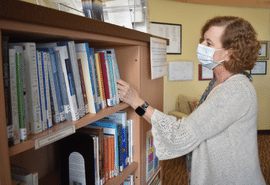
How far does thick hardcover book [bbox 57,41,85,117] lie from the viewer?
0.70 metres

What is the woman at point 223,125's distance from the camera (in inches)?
36.1

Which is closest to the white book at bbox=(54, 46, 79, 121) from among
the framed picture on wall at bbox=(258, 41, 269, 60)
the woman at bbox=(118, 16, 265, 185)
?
the woman at bbox=(118, 16, 265, 185)

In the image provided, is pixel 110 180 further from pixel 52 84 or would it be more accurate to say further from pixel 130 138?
pixel 52 84

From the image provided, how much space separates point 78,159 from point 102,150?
0.12 meters

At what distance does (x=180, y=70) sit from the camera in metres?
3.88

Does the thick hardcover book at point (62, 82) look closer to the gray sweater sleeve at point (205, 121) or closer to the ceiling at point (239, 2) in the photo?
the gray sweater sleeve at point (205, 121)

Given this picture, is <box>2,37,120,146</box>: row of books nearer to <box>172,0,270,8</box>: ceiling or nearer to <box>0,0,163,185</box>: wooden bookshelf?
<box>0,0,163,185</box>: wooden bookshelf

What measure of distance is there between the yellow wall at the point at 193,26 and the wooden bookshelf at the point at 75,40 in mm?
2556

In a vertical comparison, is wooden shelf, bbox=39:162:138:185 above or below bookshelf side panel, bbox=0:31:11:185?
below

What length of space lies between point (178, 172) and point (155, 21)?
2627 mm

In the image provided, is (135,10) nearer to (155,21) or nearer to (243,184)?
(243,184)

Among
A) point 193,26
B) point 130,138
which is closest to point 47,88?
point 130,138

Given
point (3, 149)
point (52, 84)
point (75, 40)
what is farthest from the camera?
point (75, 40)

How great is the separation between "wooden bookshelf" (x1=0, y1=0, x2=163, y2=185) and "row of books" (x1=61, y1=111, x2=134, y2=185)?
5cm
